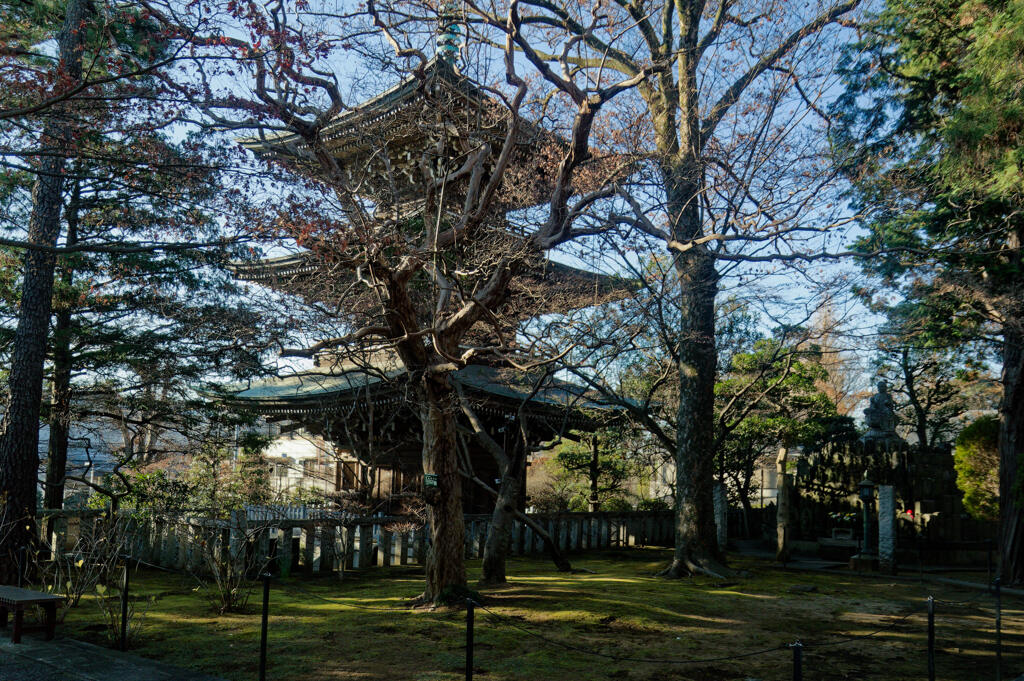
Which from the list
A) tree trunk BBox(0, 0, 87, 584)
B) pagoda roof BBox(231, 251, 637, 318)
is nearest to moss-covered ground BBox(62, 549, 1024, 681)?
tree trunk BBox(0, 0, 87, 584)

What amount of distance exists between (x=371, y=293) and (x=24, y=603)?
6.40m

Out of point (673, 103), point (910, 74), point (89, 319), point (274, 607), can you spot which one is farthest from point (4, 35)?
point (910, 74)

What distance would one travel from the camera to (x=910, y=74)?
649 inches

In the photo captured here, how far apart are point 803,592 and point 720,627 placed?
4027 mm

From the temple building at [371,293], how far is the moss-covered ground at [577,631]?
3196 mm

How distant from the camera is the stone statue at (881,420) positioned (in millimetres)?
21984

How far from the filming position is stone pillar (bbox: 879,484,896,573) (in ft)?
55.0

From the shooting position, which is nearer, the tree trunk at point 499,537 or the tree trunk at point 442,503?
the tree trunk at point 442,503

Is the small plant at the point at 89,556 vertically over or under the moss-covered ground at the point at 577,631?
over

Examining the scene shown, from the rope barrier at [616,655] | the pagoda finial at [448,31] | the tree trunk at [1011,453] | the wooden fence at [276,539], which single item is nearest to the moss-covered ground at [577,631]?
the rope barrier at [616,655]

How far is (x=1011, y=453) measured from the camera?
1509cm

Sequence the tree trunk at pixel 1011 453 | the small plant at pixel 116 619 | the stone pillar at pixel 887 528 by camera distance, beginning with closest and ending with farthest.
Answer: the small plant at pixel 116 619, the tree trunk at pixel 1011 453, the stone pillar at pixel 887 528

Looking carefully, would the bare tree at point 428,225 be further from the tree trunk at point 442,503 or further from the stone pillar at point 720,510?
the stone pillar at point 720,510

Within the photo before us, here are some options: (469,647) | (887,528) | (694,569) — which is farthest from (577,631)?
(887,528)
